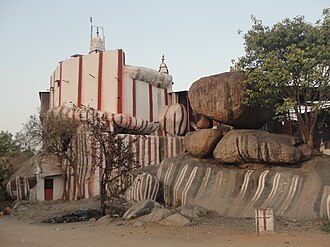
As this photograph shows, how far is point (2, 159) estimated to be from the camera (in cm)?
2503

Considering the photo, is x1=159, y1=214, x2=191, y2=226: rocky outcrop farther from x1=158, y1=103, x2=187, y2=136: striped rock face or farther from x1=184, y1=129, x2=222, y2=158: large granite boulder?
x1=158, y1=103, x2=187, y2=136: striped rock face

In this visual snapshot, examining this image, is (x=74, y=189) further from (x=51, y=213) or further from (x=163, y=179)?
(x=163, y=179)

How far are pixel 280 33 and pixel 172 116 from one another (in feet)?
40.9

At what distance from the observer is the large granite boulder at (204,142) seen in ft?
60.8

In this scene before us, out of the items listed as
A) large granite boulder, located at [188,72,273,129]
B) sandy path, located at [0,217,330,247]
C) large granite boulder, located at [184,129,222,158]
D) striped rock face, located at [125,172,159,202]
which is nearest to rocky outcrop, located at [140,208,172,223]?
sandy path, located at [0,217,330,247]

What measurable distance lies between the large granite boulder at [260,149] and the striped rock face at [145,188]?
3448 millimetres

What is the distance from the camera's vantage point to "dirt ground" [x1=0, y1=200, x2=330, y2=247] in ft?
35.8

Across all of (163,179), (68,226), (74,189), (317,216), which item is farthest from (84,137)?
(317,216)

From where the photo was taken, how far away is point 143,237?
39.1 ft

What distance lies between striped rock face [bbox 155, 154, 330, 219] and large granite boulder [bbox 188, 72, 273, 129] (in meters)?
Answer: 2.24

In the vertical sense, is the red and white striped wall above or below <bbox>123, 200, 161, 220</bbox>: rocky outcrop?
above

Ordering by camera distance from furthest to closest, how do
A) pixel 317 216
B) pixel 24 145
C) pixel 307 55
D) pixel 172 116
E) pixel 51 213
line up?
pixel 172 116, pixel 24 145, pixel 51 213, pixel 307 55, pixel 317 216

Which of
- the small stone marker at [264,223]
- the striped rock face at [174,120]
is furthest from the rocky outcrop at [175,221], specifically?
the striped rock face at [174,120]

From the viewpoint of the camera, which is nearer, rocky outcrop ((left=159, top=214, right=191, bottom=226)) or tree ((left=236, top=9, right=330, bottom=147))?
rocky outcrop ((left=159, top=214, right=191, bottom=226))
